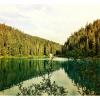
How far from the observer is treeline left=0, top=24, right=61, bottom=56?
10.6 meters

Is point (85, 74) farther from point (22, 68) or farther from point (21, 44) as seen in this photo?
point (21, 44)

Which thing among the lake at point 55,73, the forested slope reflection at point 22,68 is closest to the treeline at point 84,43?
the lake at point 55,73

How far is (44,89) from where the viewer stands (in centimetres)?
1046

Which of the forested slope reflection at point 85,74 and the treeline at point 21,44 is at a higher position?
the treeline at point 21,44

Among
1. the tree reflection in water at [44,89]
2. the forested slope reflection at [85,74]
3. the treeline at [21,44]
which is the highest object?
the treeline at [21,44]

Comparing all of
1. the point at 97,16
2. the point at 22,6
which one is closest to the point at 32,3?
the point at 22,6

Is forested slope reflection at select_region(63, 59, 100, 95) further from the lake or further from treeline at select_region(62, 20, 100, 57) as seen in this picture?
treeline at select_region(62, 20, 100, 57)

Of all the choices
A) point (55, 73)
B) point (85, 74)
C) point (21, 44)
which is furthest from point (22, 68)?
point (85, 74)

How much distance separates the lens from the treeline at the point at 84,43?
10.5 meters

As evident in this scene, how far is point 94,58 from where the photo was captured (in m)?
10.4

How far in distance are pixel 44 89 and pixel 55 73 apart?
0.82ft

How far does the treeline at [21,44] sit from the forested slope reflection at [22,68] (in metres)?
0.10

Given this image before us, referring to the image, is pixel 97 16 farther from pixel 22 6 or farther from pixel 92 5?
pixel 22 6

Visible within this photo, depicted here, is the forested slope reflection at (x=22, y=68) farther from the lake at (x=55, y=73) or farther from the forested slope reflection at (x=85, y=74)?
the forested slope reflection at (x=85, y=74)
